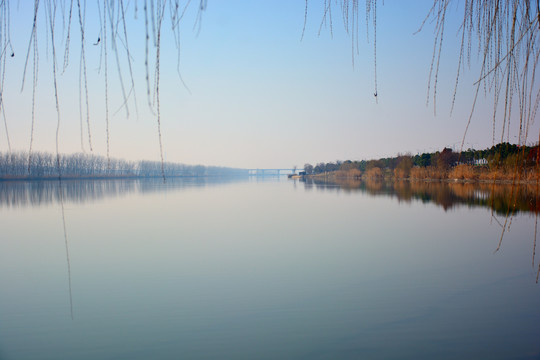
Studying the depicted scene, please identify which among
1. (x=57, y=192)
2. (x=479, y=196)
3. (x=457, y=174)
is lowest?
(x=479, y=196)

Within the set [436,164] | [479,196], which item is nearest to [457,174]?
[436,164]

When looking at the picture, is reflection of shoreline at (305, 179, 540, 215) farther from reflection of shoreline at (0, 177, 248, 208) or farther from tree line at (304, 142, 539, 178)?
reflection of shoreline at (0, 177, 248, 208)

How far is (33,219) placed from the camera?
1350 centimetres

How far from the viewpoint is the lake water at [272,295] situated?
366cm

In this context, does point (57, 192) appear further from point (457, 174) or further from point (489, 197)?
point (457, 174)

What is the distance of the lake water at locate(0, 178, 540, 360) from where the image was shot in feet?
12.0

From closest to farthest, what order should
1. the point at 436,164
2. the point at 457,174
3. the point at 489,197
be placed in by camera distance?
the point at 489,197
the point at 457,174
the point at 436,164

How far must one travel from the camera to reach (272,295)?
16.6 ft

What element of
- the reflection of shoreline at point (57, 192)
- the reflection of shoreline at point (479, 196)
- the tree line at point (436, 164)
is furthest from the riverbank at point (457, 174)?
the reflection of shoreline at point (57, 192)

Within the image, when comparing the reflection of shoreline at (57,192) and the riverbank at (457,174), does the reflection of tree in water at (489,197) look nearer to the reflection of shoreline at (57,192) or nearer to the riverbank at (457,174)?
the riverbank at (457,174)

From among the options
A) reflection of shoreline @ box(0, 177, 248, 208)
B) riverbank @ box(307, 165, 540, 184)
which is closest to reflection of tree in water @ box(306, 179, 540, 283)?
riverbank @ box(307, 165, 540, 184)

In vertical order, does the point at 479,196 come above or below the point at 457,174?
below

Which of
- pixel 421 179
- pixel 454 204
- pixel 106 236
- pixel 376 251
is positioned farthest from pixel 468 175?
pixel 106 236

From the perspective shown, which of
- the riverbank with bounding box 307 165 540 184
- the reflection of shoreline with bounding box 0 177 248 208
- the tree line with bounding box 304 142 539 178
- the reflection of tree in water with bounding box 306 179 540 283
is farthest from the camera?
the tree line with bounding box 304 142 539 178
